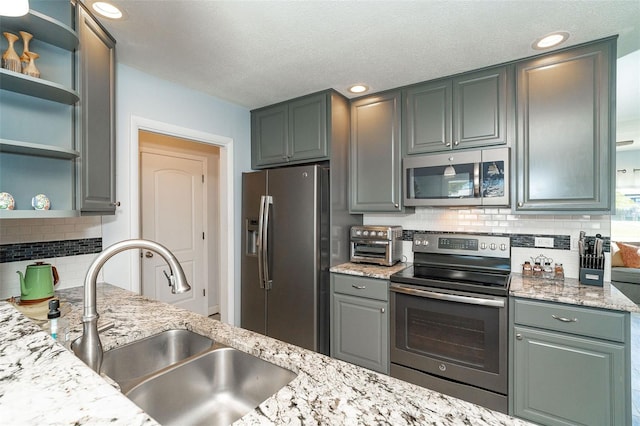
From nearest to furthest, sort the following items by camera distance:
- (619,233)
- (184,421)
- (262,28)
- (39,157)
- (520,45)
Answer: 1. (184,421)
2. (39,157)
3. (262,28)
4. (520,45)
5. (619,233)

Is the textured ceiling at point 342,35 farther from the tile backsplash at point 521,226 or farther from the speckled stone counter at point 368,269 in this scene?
the speckled stone counter at point 368,269

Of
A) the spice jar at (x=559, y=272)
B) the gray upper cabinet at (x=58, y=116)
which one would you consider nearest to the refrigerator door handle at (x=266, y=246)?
the gray upper cabinet at (x=58, y=116)

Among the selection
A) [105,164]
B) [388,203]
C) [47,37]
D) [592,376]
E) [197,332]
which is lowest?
[592,376]

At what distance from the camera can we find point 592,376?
1.63 metres

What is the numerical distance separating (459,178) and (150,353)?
2214 mm

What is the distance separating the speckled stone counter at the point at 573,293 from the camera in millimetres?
1589

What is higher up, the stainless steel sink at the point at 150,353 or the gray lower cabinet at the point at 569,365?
the stainless steel sink at the point at 150,353

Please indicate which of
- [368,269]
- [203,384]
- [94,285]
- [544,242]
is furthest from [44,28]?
[544,242]

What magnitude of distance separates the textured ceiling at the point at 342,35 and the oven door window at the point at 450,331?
5.44 feet

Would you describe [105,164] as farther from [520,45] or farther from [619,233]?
[619,233]

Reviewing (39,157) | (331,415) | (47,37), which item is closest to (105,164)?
(39,157)

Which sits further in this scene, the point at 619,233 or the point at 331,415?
the point at 619,233

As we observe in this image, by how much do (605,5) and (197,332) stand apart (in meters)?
2.48

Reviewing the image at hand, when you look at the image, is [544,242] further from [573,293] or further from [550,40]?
[550,40]
